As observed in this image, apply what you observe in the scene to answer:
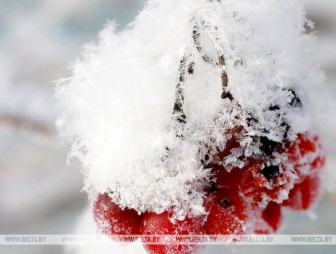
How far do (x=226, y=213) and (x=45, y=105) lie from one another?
1.99ft

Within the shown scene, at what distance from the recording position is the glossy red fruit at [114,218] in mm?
405

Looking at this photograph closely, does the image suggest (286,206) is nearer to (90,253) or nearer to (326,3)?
(90,253)

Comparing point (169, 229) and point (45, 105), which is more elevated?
point (45, 105)

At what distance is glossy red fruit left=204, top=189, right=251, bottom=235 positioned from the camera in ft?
1.30

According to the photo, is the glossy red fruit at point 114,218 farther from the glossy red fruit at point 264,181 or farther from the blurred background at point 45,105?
the blurred background at point 45,105

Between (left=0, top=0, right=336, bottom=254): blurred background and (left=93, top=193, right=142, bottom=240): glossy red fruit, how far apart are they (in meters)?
0.42

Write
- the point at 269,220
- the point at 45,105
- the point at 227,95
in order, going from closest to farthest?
the point at 227,95
the point at 269,220
the point at 45,105

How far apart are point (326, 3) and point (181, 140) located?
0.93 m

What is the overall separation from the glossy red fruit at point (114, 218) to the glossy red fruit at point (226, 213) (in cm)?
6

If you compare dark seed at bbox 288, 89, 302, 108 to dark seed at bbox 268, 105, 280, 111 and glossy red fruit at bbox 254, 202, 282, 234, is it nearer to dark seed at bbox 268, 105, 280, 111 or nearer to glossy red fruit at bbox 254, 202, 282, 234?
dark seed at bbox 268, 105, 280, 111

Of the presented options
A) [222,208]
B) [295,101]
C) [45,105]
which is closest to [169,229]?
[222,208]

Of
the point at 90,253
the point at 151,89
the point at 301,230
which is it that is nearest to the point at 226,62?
the point at 151,89

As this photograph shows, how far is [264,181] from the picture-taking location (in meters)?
0.38

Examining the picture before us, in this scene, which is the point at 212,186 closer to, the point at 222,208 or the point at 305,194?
the point at 222,208
